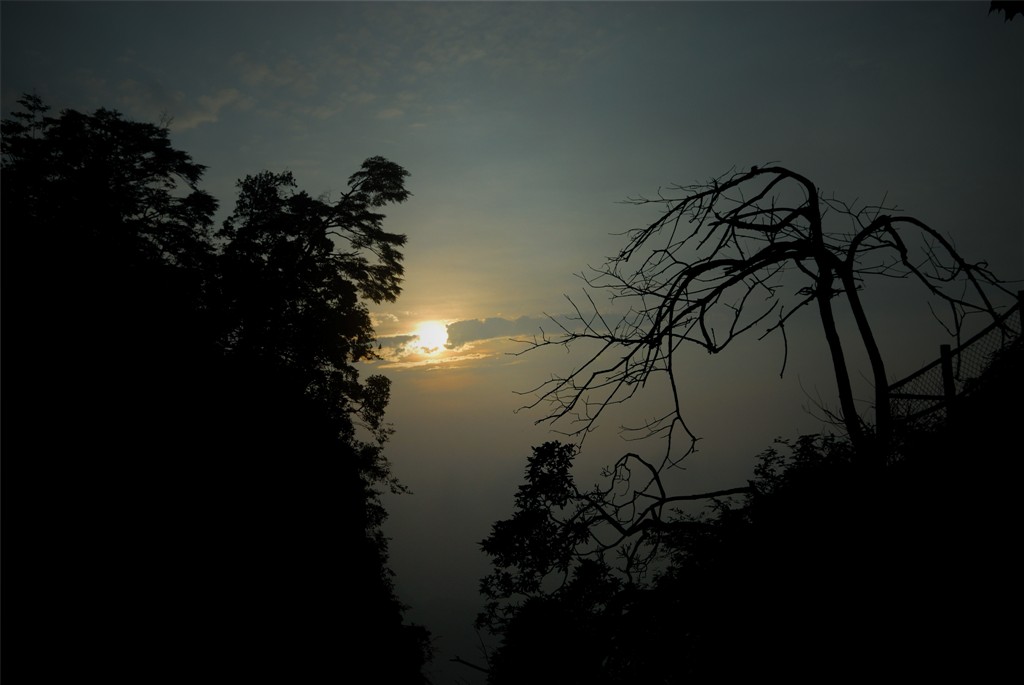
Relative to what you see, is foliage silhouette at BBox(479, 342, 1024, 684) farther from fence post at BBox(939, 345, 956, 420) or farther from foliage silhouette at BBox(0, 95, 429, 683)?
foliage silhouette at BBox(0, 95, 429, 683)

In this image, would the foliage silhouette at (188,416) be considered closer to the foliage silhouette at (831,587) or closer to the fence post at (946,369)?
the foliage silhouette at (831,587)

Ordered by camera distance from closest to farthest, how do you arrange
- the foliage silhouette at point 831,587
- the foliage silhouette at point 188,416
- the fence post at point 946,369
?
the foliage silhouette at point 831,587 < the fence post at point 946,369 < the foliage silhouette at point 188,416

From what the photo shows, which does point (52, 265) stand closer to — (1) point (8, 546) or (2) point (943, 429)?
(1) point (8, 546)

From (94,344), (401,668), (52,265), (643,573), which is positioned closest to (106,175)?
(52,265)

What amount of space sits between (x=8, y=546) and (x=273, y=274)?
11525mm

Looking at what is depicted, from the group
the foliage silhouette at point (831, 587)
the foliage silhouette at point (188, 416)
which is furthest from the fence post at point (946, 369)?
the foliage silhouette at point (188, 416)

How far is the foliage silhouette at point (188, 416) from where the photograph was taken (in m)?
11.2

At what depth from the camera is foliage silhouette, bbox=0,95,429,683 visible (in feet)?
36.8

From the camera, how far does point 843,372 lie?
3.86 m

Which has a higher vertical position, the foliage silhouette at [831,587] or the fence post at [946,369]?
the fence post at [946,369]

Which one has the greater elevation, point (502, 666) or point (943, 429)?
point (943, 429)

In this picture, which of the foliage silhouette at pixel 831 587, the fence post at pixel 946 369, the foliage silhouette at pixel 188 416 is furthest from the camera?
the foliage silhouette at pixel 188 416

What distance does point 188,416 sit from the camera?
575 inches

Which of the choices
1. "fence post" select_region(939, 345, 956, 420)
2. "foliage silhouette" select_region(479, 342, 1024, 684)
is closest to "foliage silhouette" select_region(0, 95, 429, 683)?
"foliage silhouette" select_region(479, 342, 1024, 684)
